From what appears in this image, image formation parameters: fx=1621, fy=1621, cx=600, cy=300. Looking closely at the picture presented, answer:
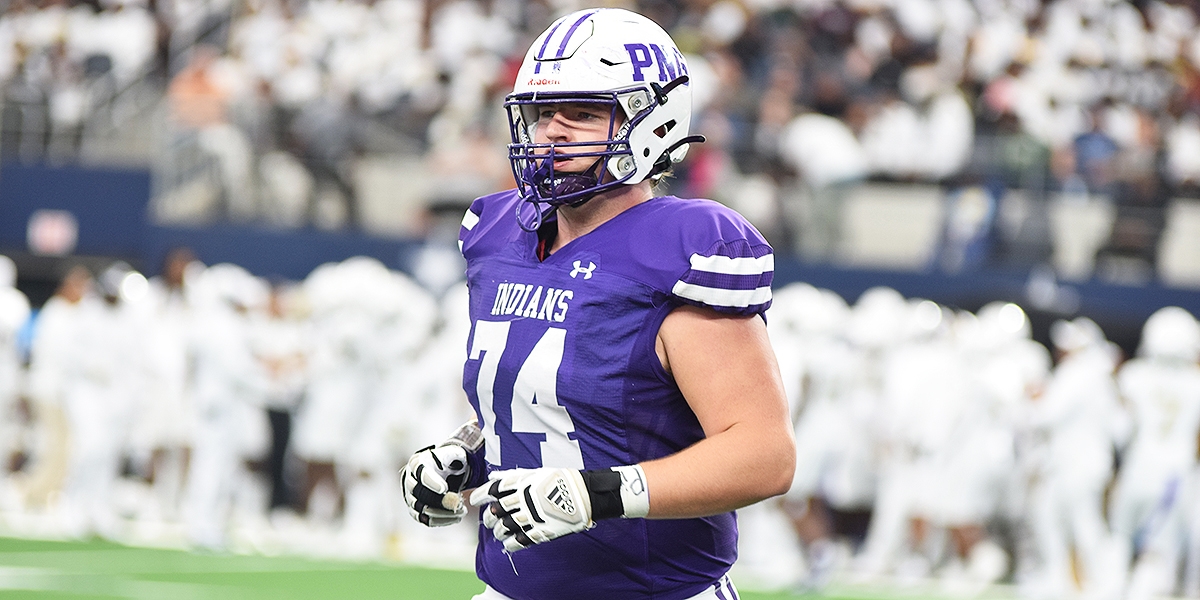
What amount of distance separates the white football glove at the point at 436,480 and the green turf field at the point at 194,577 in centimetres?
523

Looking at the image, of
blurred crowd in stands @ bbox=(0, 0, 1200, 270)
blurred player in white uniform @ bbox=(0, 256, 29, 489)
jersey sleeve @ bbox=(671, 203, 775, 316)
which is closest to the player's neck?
jersey sleeve @ bbox=(671, 203, 775, 316)

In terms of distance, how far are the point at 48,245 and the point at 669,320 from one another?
537 inches

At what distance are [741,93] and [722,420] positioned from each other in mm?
11029

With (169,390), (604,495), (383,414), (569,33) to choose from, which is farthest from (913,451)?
(604,495)

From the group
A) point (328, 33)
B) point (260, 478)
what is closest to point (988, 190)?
point (260, 478)

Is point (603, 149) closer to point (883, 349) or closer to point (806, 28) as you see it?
point (883, 349)

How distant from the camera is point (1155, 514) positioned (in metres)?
10.3

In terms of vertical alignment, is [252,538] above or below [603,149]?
below

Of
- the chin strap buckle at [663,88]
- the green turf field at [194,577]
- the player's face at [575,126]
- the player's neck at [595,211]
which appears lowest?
the green turf field at [194,577]

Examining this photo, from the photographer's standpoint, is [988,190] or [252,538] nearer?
[252,538]

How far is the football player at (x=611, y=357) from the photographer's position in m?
2.70

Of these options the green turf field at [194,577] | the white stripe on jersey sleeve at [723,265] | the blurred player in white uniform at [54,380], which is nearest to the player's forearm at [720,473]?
the white stripe on jersey sleeve at [723,265]

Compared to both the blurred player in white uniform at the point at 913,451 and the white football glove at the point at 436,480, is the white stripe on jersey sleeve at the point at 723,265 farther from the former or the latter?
the blurred player in white uniform at the point at 913,451

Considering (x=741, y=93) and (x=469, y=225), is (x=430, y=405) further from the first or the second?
(x=469, y=225)
